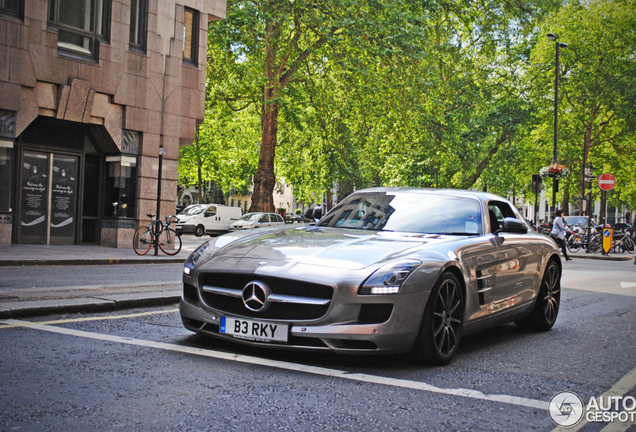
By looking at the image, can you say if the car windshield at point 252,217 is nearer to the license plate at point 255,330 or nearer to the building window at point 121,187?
the building window at point 121,187

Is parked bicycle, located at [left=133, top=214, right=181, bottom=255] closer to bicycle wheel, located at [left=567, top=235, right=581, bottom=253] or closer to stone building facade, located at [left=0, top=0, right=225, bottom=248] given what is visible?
stone building facade, located at [left=0, top=0, right=225, bottom=248]

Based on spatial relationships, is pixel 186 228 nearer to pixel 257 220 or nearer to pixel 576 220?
pixel 257 220

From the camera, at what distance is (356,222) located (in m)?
6.35

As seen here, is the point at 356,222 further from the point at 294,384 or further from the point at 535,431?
→ the point at 535,431

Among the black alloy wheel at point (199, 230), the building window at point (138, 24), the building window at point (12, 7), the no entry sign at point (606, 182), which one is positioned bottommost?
the black alloy wheel at point (199, 230)

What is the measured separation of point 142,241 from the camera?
1700 cm

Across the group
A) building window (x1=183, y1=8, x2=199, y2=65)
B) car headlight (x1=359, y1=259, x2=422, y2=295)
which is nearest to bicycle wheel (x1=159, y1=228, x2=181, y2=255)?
building window (x1=183, y1=8, x2=199, y2=65)

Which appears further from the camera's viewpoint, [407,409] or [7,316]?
[7,316]

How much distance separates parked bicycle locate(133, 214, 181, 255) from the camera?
16984 millimetres

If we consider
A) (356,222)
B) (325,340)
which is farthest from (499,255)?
(325,340)

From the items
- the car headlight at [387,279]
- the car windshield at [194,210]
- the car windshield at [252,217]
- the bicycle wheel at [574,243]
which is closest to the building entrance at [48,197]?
the car headlight at [387,279]

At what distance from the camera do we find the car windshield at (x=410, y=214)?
6.09 m

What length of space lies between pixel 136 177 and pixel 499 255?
1473cm

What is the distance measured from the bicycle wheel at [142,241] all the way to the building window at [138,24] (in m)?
5.41
